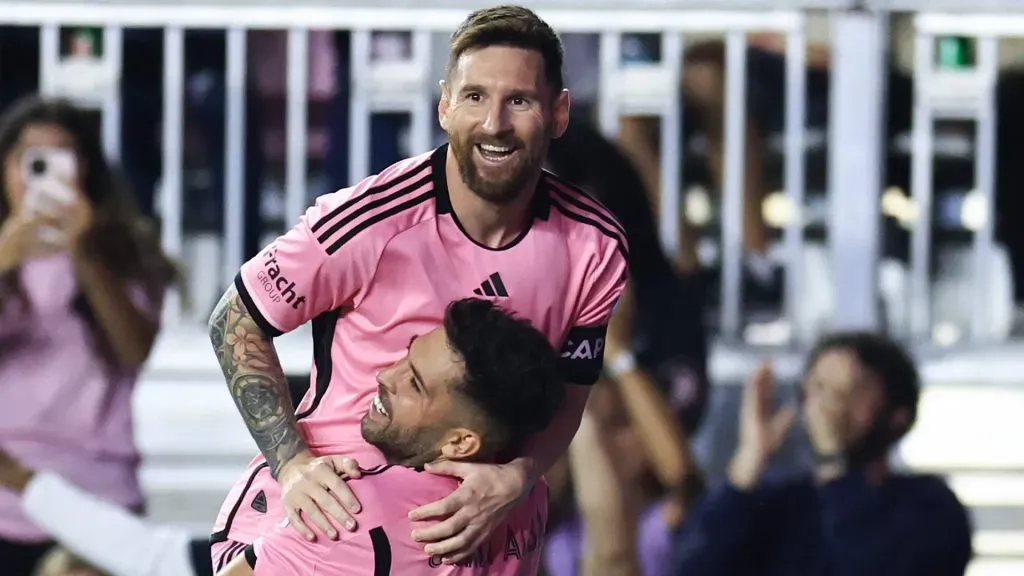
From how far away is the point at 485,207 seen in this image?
2.78 metres

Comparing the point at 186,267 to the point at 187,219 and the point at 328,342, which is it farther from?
the point at 328,342

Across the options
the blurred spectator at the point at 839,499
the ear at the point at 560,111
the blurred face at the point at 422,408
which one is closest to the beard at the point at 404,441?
the blurred face at the point at 422,408

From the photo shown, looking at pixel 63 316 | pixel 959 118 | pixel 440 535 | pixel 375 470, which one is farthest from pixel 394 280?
pixel 959 118

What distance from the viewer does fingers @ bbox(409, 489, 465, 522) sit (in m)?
2.72

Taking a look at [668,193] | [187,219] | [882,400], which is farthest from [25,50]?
[882,400]

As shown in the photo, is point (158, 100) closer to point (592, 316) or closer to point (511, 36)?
point (592, 316)

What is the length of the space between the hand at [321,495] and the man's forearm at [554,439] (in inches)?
10.6

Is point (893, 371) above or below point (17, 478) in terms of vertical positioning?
above

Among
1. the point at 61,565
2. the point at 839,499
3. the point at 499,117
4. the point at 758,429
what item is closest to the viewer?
the point at 499,117

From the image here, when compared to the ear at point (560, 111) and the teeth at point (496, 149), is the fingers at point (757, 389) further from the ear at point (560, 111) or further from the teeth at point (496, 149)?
the teeth at point (496, 149)

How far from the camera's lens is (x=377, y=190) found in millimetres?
2797

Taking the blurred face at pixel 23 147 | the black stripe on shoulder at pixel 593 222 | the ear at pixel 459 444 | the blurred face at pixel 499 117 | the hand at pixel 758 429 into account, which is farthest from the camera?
the blurred face at pixel 23 147

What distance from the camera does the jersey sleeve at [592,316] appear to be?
2.92 metres

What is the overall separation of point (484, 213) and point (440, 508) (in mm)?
433
